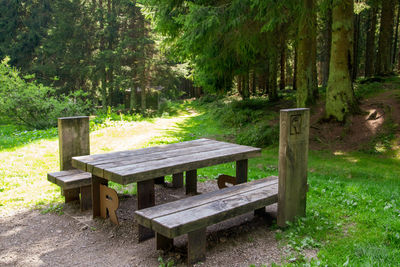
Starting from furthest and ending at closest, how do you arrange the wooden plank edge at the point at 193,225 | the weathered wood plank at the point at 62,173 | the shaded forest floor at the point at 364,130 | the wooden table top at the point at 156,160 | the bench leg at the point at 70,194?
the shaded forest floor at the point at 364,130 < the bench leg at the point at 70,194 < the weathered wood plank at the point at 62,173 < the wooden table top at the point at 156,160 < the wooden plank edge at the point at 193,225

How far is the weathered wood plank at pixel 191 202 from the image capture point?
3371mm

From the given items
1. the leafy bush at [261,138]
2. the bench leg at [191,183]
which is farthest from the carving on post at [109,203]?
the leafy bush at [261,138]

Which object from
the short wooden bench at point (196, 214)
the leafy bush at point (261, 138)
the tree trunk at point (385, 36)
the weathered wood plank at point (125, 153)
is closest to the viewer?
the short wooden bench at point (196, 214)

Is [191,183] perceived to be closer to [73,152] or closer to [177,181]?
[177,181]

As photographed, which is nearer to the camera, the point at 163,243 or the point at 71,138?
the point at 163,243

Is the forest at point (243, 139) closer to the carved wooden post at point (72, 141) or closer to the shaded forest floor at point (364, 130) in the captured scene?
the shaded forest floor at point (364, 130)

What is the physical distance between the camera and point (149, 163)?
4.20 meters

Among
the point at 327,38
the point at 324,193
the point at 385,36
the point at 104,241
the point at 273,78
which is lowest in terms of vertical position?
the point at 104,241

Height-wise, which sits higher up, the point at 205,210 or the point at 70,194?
the point at 205,210

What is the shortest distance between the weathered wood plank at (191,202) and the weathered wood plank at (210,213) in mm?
63

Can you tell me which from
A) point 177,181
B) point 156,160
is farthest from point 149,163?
point 177,181

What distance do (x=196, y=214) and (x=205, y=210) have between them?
0.48 feet

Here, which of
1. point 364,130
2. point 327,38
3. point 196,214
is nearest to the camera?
point 196,214

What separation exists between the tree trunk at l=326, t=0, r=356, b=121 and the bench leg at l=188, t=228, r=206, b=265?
829 centimetres
